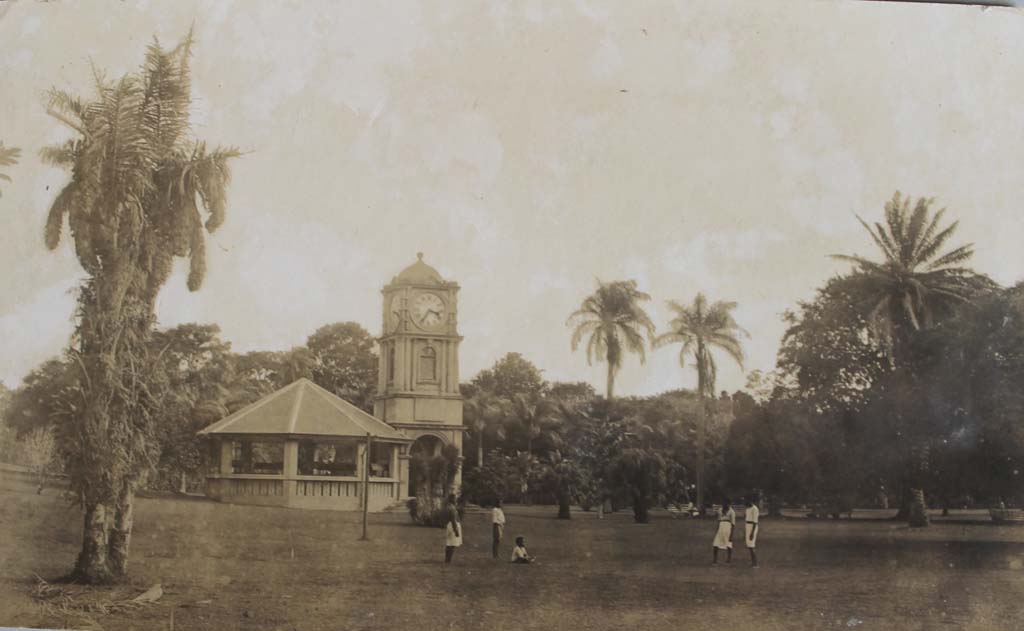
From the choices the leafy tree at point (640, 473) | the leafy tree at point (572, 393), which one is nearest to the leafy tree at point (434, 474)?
the leafy tree at point (572, 393)

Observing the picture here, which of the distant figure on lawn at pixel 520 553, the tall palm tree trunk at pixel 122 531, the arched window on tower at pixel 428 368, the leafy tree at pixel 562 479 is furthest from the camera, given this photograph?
the arched window on tower at pixel 428 368

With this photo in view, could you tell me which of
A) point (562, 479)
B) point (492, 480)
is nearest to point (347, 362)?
point (492, 480)

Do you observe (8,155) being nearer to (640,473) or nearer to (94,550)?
(94,550)

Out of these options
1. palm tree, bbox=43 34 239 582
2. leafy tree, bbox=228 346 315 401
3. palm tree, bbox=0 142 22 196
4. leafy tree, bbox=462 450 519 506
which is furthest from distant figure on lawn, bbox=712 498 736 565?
palm tree, bbox=0 142 22 196

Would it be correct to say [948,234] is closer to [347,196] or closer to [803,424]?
[803,424]

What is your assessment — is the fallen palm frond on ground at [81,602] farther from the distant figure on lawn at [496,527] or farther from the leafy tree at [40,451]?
the distant figure on lawn at [496,527]

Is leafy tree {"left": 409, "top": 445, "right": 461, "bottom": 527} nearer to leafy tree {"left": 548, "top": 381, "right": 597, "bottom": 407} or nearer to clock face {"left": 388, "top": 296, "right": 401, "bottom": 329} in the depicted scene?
leafy tree {"left": 548, "top": 381, "right": 597, "bottom": 407}

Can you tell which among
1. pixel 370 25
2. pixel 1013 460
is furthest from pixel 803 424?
pixel 370 25
